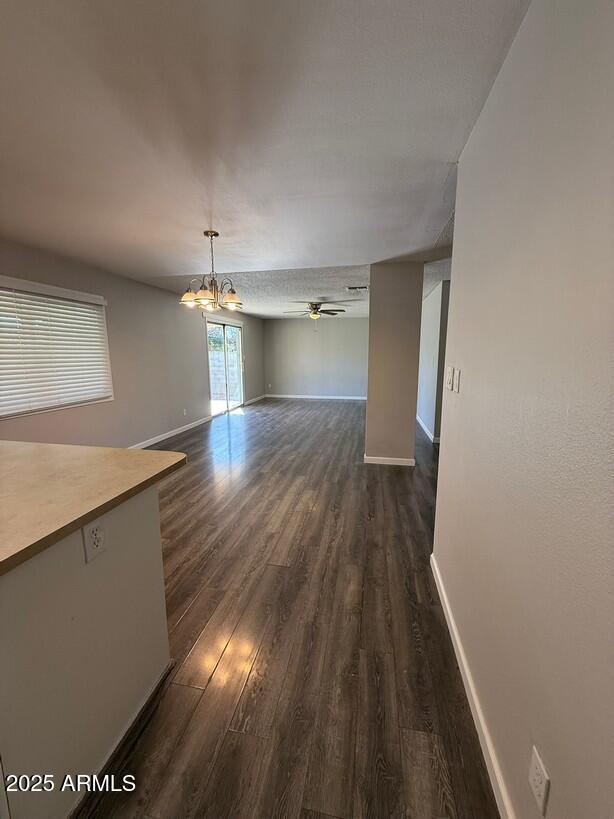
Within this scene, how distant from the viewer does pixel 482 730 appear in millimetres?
1180

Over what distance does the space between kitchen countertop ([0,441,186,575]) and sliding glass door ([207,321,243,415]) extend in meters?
5.74

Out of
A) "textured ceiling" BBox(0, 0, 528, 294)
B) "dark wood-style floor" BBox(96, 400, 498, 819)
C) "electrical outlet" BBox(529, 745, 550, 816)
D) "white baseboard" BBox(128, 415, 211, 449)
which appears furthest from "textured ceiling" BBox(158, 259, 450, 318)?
"electrical outlet" BBox(529, 745, 550, 816)

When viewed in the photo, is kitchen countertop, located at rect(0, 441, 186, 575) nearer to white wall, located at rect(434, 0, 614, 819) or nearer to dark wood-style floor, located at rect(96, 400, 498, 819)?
dark wood-style floor, located at rect(96, 400, 498, 819)

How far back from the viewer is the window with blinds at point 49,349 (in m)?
3.20

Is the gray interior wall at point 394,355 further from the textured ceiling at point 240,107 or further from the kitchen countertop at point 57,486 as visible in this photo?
the kitchen countertop at point 57,486

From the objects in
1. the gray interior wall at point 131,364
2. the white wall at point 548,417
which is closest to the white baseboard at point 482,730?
the white wall at point 548,417

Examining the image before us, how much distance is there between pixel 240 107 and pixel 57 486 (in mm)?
1718

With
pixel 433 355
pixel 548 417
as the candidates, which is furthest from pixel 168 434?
pixel 548 417

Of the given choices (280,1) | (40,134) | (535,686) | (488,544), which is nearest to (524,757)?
(535,686)

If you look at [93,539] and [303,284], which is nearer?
[93,539]

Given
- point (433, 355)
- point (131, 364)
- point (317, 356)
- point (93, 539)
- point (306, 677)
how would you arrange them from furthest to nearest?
point (317, 356) → point (433, 355) → point (131, 364) → point (306, 677) → point (93, 539)

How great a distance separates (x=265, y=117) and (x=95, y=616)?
2115mm

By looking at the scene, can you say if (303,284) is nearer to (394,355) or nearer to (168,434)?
(394,355)

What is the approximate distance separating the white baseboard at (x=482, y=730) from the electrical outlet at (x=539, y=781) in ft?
0.75
